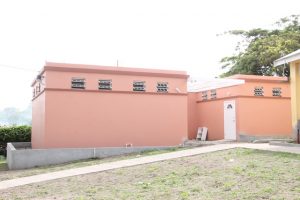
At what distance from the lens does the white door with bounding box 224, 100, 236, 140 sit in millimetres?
19781

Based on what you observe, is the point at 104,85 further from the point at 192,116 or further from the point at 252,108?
the point at 192,116

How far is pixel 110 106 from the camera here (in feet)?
54.9

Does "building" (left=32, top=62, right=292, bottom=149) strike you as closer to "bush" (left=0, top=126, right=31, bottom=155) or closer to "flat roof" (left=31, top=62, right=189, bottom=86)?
"flat roof" (left=31, top=62, right=189, bottom=86)

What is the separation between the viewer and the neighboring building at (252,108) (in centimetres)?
1942

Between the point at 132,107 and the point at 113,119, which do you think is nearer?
the point at 113,119

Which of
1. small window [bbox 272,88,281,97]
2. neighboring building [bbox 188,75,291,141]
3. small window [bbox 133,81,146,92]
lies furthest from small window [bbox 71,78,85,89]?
small window [bbox 272,88,281,97]

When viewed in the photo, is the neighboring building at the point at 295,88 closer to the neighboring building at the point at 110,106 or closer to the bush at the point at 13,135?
the neighboring building at the point at 110,106

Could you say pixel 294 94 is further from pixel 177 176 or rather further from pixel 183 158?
pixel 177 176

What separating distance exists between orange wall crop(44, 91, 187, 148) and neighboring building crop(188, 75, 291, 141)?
2.78 m

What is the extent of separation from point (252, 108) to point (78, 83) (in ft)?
28.4

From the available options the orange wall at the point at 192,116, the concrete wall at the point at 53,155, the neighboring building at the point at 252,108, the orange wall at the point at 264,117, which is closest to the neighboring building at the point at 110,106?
the concrete wall at the point at 53,155

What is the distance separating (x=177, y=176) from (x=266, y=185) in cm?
241

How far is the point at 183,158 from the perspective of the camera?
12242mm

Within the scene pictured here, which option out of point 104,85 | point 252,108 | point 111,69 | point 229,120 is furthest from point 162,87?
point 252,108
